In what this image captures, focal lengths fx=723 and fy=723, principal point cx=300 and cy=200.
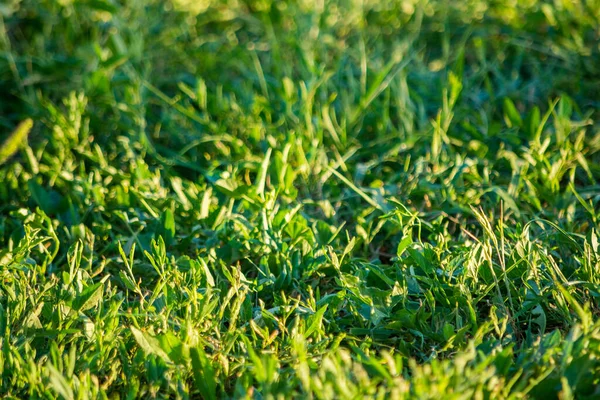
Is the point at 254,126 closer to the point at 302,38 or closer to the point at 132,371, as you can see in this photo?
the point at 302,38

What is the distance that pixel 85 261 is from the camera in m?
1.94

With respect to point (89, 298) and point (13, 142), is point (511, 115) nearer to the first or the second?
point (89, 298)

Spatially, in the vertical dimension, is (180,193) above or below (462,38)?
below

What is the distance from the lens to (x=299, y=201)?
7.23 ft

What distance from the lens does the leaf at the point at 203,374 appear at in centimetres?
148

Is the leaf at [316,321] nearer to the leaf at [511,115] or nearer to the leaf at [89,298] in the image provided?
the leaf at [89,298]

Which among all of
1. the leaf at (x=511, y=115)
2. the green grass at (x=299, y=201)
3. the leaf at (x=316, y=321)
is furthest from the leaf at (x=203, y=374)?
the leaf at (x=511, y=115)

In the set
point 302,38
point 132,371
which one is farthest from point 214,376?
point 302,38

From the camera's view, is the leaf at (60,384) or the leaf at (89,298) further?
the leaf at (89,298)

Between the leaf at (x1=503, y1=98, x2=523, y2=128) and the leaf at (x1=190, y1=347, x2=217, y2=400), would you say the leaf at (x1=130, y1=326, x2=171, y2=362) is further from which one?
the leaf at (x1=503, y1=98, x2=523, y2=128)

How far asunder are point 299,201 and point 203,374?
82cm

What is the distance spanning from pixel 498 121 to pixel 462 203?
61 centimetres

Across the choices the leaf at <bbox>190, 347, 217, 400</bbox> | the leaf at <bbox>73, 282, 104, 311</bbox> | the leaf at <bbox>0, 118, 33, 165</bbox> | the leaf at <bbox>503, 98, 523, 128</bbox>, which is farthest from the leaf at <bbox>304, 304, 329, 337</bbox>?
the leaf at <bbox>0, 118, 33, 165</bbox>

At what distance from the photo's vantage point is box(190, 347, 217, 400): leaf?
58.3 inches
